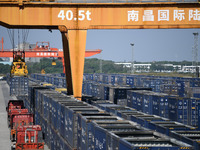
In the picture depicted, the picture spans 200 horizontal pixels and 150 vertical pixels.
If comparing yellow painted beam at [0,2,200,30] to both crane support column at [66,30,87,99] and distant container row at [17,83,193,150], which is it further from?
distant container row at [17,83,193,150]

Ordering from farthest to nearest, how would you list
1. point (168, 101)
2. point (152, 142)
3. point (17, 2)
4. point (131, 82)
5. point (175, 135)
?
point (131, 82) → point (168, 101) → point (17, 2) → point (175, 135) → point (152, 142)

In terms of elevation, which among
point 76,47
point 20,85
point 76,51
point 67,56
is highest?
point 76,47

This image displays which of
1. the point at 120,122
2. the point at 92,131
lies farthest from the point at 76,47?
the point at 92,131

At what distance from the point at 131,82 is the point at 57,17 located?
45718 mm

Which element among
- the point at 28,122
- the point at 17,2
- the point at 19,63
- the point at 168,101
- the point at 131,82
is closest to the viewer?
the point at 17,2

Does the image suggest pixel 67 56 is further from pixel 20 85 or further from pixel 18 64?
pixel 20 85

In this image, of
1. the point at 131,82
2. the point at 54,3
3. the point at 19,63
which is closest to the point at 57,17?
the point at 54,3

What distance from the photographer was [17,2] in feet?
91.7

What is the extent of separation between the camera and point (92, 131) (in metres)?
17.0

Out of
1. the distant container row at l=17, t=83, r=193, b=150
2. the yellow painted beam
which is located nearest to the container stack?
the distant container row at l=17, t=83, r=193, b=150

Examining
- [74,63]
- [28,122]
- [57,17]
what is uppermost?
[57,17]

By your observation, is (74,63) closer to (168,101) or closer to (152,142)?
(168,101)

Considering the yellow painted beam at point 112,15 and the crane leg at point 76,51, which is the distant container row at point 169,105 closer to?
the yellow painted beam at point 112,15

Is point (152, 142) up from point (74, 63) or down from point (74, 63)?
down
